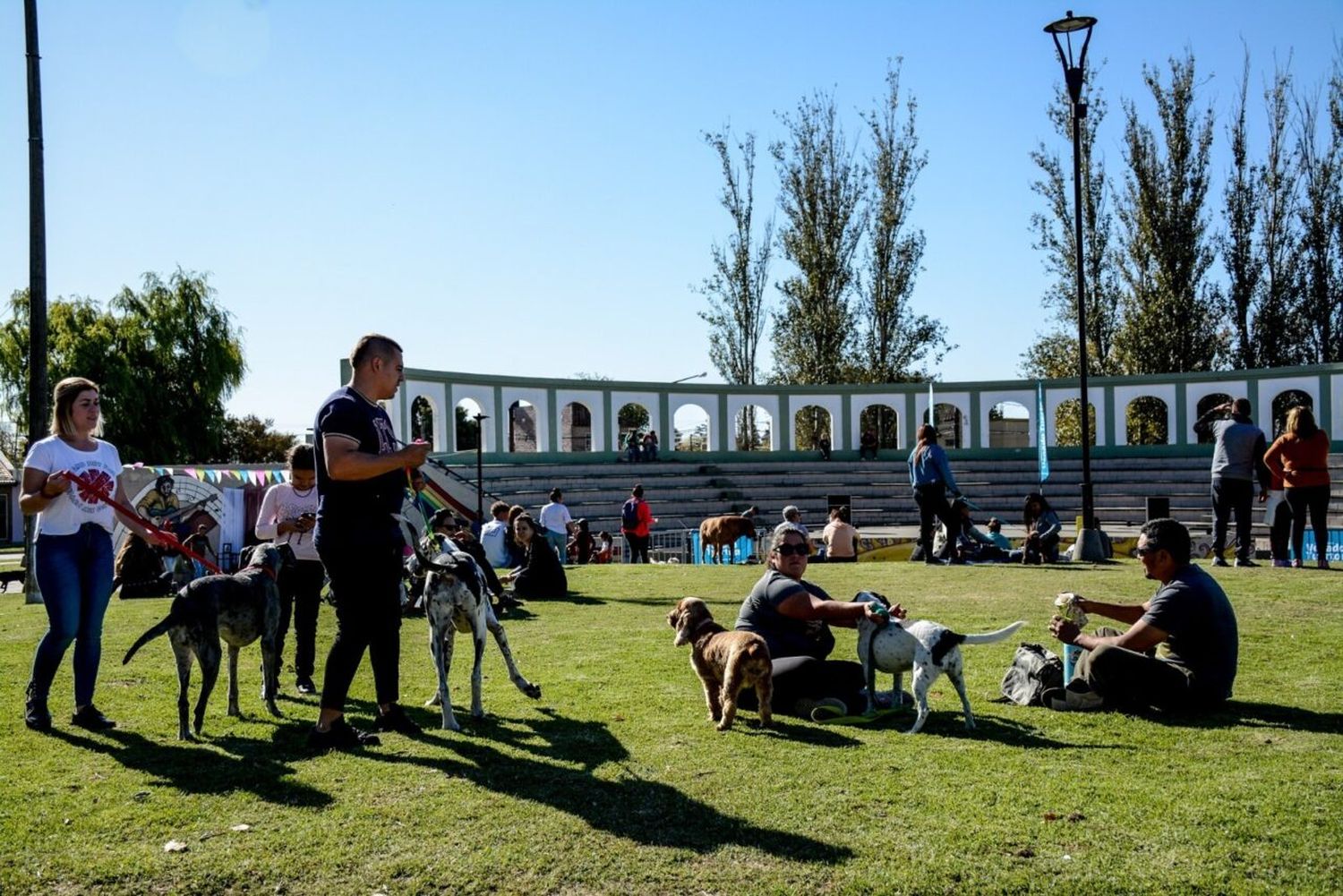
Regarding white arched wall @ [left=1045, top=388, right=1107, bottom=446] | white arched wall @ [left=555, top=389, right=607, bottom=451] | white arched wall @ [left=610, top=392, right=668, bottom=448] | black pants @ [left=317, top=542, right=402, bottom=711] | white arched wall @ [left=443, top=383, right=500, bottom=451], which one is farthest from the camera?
white arched wall @ [left=610, top=392, right=668, bottom=448]

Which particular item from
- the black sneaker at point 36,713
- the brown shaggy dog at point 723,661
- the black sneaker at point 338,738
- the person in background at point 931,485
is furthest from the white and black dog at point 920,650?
the person in background at point 931,485

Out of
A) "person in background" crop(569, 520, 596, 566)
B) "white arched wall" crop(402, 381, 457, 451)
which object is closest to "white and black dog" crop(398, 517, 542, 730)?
Result: "person in background" crop(569, 520, 596, 566)

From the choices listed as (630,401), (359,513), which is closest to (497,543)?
(359,513)

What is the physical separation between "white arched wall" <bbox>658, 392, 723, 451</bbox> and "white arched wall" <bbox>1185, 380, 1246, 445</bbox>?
46.8ft

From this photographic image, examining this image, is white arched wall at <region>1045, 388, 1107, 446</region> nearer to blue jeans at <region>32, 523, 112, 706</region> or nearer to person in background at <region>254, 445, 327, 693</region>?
person in background at <region>254, 445, 327, 693</region>

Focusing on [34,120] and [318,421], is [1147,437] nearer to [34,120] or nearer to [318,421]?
[34,120]

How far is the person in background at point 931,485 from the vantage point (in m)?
13.6

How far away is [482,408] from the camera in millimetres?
32125

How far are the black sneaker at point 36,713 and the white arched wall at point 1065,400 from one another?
31.3 metres

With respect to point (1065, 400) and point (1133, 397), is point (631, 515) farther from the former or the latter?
point (1133, 397)

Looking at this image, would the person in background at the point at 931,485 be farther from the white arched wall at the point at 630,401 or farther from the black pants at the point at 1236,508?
the white arched wall at the point at 630,401

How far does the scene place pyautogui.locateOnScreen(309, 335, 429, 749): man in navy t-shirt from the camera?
4848 millimetres

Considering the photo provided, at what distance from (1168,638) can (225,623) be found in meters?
4.99

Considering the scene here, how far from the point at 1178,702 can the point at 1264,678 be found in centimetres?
125
